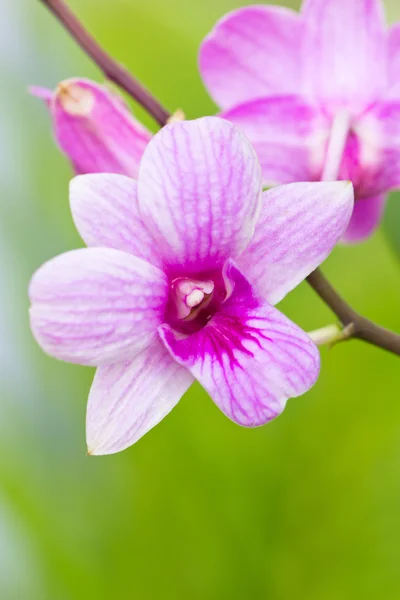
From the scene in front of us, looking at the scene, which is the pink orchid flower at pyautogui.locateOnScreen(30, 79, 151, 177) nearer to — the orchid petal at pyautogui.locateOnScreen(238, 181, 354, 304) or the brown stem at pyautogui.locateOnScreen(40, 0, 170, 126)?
the brown stem at pyautogui.locateOnScreen(40, 0, 170, 126)

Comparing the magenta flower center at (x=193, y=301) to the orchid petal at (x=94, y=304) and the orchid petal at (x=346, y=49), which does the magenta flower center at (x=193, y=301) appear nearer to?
the orchid petal at (x=94, y=304)

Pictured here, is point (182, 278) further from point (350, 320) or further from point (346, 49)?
point (346, 49)

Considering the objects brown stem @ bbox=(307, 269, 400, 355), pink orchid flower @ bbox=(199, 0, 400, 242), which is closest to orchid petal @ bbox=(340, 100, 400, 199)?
pink orchid flower @ bbox=(199, 0, 400, 242)

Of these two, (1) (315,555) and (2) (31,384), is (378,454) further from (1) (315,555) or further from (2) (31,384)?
(2) (31,384)

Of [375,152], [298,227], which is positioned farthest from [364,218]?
[298,227]

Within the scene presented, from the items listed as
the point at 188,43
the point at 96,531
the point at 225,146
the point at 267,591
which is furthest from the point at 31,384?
the point at 225,146
